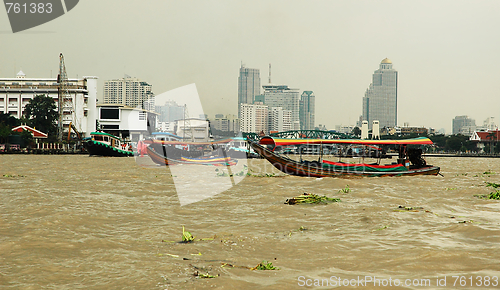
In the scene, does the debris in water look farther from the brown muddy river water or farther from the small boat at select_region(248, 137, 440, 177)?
the small boat at select_region(248, 137, 440, 177)

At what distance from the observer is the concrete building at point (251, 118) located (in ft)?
532

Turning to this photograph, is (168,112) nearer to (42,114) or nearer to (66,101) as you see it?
(66,101)

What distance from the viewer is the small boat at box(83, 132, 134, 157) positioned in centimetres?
3847

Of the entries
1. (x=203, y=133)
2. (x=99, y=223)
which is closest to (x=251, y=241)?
(x=99, y=223)

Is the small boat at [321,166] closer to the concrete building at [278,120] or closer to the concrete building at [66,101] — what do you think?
the concrete building at [66,101]

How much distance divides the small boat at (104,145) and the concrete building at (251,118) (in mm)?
120813

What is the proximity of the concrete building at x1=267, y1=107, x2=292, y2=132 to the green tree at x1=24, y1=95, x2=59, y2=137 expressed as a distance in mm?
117409

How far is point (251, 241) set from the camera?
17.9 feet

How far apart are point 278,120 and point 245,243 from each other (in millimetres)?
172539

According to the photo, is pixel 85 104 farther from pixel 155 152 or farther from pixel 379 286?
pixel 379 286

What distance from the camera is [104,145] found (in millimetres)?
38719

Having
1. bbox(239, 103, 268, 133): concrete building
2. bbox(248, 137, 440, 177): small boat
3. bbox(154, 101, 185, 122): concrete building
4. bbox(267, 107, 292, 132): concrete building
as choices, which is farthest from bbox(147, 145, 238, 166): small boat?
bbox(267, 107, 292, 132): concrete building

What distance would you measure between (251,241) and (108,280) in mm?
2186

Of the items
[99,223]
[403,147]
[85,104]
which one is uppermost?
[85,104]
